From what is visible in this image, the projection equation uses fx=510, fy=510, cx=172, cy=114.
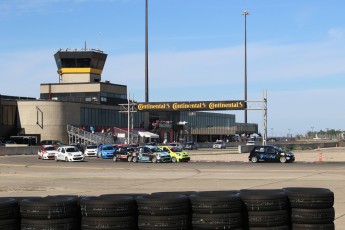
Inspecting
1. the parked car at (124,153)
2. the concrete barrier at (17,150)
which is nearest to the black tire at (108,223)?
the parked car at (124,153)

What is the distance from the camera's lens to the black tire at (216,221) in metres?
8.47

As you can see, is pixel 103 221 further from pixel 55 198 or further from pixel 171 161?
pixel 171 161

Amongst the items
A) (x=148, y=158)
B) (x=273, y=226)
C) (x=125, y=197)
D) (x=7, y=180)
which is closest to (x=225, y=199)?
(x=273, y=226)

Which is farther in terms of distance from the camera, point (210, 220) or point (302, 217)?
point (302, 217)

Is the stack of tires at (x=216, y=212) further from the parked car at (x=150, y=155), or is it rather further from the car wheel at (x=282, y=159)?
the parked car at (x=150, y=155)

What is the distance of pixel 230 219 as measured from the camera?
28.0 feet

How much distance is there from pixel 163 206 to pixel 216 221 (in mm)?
917

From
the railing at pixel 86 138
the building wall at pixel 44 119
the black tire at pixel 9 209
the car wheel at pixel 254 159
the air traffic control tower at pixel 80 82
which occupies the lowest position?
the car wheel at pixel 254 159

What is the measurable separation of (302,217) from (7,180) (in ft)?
69.6

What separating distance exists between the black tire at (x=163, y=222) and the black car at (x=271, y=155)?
3591 cm

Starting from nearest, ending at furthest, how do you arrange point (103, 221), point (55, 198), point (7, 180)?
point (103, 221) < point (55, 198) < point (7, 180)

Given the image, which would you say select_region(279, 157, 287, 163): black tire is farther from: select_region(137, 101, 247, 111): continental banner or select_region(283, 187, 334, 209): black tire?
select_region(283, 187, 334, 209): black tire

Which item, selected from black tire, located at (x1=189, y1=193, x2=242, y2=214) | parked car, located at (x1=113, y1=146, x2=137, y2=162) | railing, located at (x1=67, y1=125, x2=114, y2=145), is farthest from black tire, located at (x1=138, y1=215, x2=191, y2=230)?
railing, located at (x1=67, y1=125, x2=114, y2=145)

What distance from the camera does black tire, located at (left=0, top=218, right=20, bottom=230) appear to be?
27.3 feet
